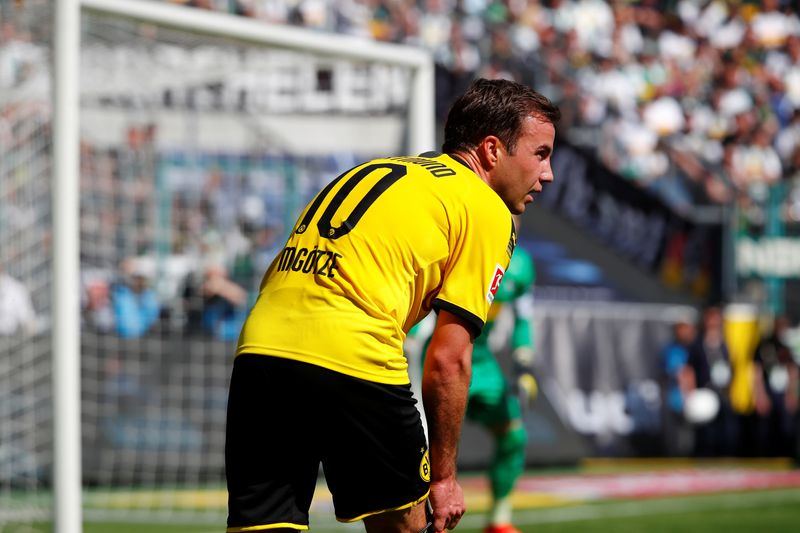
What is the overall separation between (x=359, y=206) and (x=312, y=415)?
65 centimetres

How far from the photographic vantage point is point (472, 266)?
4.20m

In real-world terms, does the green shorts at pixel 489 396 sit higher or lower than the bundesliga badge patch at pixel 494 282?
lower

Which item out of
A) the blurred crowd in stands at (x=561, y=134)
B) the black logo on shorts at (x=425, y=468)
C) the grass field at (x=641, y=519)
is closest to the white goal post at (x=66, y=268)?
the blurred crowd in stands at (x=561, y=134)

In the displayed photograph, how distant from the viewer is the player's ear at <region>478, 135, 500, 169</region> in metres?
4.45

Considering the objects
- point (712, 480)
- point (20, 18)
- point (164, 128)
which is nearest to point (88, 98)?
point (164, 128)

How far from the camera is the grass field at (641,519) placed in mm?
10141

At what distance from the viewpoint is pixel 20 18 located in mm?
8617

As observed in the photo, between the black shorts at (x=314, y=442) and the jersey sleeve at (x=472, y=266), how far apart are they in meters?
0.31

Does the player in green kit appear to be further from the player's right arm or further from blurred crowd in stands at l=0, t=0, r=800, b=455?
the player's right arm

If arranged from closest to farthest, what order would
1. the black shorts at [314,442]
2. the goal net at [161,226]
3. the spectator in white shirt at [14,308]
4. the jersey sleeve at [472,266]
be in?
1. the black shorts at [314,442]
2. the jersey sleeve at [472,266]
3. the spectator in white shirt at [14,308]
4. the goal net at [161,226]

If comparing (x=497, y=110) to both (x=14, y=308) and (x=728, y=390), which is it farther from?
(x=728, y=390)

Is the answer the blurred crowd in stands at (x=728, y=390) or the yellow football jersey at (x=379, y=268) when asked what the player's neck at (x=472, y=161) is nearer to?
the yellow football jersey at (x=379, y=268)

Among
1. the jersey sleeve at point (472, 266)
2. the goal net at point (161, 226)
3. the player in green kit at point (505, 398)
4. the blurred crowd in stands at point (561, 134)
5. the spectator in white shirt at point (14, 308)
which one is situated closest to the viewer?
the jersey sleeve at point (472, 266)

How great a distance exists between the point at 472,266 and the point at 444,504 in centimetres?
75
